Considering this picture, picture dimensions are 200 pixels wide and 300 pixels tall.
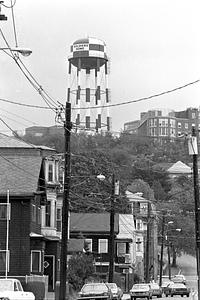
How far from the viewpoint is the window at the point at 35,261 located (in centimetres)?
5828

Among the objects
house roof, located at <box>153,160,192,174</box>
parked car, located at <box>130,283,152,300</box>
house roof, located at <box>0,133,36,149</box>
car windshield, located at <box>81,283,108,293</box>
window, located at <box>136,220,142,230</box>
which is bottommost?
parked car, located at <box>130,283,152,300</box>

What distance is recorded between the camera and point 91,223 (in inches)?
3748

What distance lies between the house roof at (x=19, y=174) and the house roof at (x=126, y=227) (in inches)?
1699

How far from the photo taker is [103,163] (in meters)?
123

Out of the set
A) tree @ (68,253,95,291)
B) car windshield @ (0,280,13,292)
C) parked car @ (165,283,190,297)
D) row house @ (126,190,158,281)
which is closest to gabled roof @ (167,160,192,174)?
row house @ (126,190,158,281)

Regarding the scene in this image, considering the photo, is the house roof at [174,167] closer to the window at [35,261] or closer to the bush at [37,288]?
the window at [35,261]

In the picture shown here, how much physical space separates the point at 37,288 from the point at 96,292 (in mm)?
5579

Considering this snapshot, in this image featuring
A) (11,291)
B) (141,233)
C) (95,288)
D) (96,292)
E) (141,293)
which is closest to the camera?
(11,291)

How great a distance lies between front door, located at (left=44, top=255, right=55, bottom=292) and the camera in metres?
64.1

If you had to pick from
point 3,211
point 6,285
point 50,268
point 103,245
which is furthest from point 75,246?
point 6,285

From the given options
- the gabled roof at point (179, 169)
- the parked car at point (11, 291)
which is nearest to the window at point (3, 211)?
the parked car at point (11, 291)

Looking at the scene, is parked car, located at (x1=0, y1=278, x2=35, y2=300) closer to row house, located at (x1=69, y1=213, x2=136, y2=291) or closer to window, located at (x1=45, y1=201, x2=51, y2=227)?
window, located at (x1=45, y1=201, x2=51, y2=227)

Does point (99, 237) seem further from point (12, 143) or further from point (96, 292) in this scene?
point (96, 292)

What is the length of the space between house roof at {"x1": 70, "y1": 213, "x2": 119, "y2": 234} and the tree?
27202 mm
